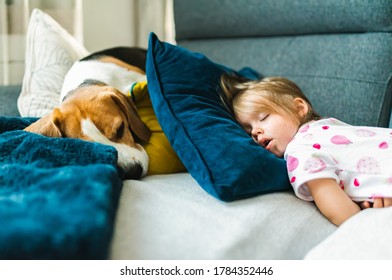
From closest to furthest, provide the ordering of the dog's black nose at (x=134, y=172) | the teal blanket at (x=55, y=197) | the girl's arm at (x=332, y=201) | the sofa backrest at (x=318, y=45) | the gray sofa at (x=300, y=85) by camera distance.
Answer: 1. the teal blanket at (x=55, y=197)
2. the gray sofa at (x=300, y=85)
3. the girl's arm at (x=332, y=201)
4. the dog's black nose at (x=134, y=172)
5. the sofa backrest at (x=318, y=45)

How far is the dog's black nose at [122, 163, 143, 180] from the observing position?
1.23 m

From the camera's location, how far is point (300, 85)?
185cm

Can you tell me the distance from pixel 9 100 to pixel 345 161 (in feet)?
4.29

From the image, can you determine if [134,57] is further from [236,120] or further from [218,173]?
[218,173]

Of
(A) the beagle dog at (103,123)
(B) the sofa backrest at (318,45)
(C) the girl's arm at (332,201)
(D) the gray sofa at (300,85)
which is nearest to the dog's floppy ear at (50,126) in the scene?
(A) the beagle dog at (103,123)

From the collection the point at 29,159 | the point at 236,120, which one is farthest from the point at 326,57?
the point at 29,159

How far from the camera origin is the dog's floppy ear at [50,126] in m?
1.29

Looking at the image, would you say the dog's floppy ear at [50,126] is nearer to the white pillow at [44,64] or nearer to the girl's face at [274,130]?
the white pillow at [44,64]

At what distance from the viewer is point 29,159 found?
1117mm

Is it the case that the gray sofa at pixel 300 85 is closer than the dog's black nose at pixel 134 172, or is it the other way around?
the gray sofa at pixel 300 85

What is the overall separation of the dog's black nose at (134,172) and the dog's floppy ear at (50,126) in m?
0.24

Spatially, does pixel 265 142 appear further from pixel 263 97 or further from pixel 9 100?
pixel 9 100

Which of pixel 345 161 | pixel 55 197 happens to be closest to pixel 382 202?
pixel 345 161

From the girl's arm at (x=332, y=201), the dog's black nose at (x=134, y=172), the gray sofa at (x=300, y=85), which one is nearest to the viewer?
the gray sofa at (x=300, y=85)
